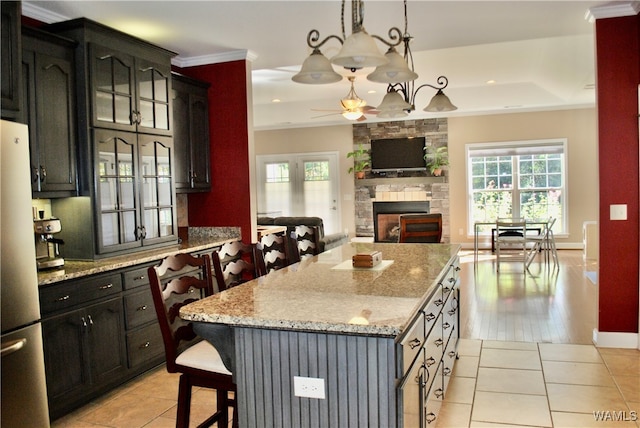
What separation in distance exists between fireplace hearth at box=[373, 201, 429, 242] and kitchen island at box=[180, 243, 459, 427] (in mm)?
8157

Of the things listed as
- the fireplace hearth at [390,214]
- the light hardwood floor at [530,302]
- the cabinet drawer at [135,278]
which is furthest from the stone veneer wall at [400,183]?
the cabinet drawer at [135,278]

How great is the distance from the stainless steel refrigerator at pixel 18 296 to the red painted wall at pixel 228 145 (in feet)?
8.33

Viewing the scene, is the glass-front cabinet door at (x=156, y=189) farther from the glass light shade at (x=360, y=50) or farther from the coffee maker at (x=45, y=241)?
the glass light shade at (x=360, y=50)

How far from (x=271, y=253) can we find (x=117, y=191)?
4.39ft

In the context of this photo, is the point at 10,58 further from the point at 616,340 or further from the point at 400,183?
the point at 400,183

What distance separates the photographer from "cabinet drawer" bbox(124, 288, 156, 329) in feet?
11.3

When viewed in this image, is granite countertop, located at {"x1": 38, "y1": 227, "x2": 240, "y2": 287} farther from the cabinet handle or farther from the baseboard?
the baseboard

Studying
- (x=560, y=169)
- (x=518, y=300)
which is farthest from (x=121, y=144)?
(x=560, y=169)

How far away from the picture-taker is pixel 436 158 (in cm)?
1006

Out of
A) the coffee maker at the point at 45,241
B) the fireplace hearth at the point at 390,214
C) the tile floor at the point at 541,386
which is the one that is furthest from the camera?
the fireplace hearth at the point at 390,214

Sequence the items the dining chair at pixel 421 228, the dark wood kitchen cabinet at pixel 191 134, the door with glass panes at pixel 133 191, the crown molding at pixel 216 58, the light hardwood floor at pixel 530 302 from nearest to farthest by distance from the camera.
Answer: the door with glass panes at pixel 133 191 → the light hardwood floor at pixel 530 302 → the dark wood kitchen cabinet at pixel 191 134 → the crown molding at pixel 216 58 → the dining chair at pixel 421 228

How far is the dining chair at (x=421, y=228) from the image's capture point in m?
6.01

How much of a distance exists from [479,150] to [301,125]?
12.1 feet

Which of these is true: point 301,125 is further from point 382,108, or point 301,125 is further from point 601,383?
point 601,383
